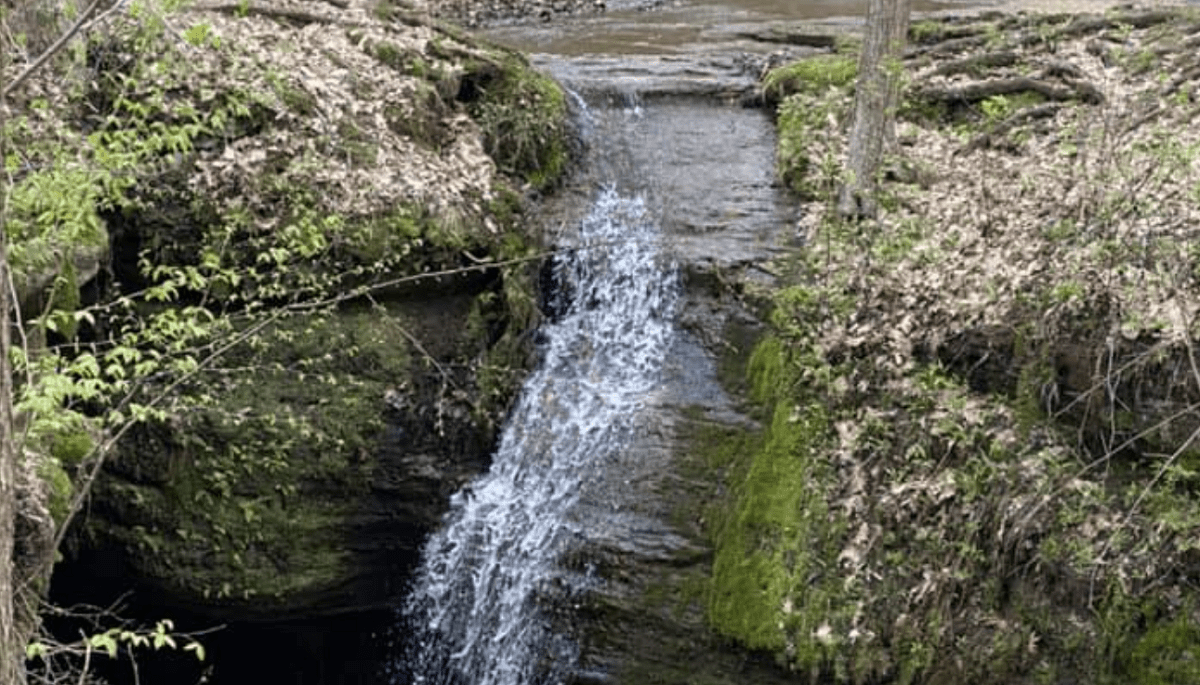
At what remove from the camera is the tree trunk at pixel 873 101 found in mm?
9891

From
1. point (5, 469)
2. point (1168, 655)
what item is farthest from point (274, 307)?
point (1168, 655)

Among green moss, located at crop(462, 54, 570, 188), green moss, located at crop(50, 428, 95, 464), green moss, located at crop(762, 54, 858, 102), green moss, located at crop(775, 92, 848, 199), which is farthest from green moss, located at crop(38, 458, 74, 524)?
green moss, located at crop(762, 54, 858, 102)

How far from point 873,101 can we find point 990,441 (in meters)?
3.55

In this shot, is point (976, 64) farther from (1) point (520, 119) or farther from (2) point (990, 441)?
(2) point (990, 441)

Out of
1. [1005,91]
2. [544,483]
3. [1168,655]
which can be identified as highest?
[1005,91]

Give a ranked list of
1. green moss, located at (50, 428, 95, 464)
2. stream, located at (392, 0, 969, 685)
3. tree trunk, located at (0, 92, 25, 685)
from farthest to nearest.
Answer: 1. stream, located at (392, 0, 969, 685)
2. green moss, located at (50, 428, 95, 464)
3. tree trunk, located at (0, 92, 25, 685)

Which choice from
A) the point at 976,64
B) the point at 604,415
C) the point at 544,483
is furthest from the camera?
the point at 976,64

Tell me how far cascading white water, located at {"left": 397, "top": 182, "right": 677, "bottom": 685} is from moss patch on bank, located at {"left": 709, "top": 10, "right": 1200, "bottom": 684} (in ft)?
3.65

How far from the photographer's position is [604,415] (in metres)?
9.30

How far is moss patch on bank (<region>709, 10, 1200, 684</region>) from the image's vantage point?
6891 mm

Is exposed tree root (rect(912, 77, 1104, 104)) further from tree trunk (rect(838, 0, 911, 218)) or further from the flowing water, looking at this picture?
the flowing water

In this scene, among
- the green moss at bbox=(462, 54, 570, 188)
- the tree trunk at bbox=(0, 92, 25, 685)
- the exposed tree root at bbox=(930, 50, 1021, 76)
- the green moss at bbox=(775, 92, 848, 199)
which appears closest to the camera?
the tree trunk at bbox=(0, 92, 25, 685)

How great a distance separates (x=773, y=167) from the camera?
12.0 meters

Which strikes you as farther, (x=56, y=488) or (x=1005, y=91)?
(x=1005, y=91)
